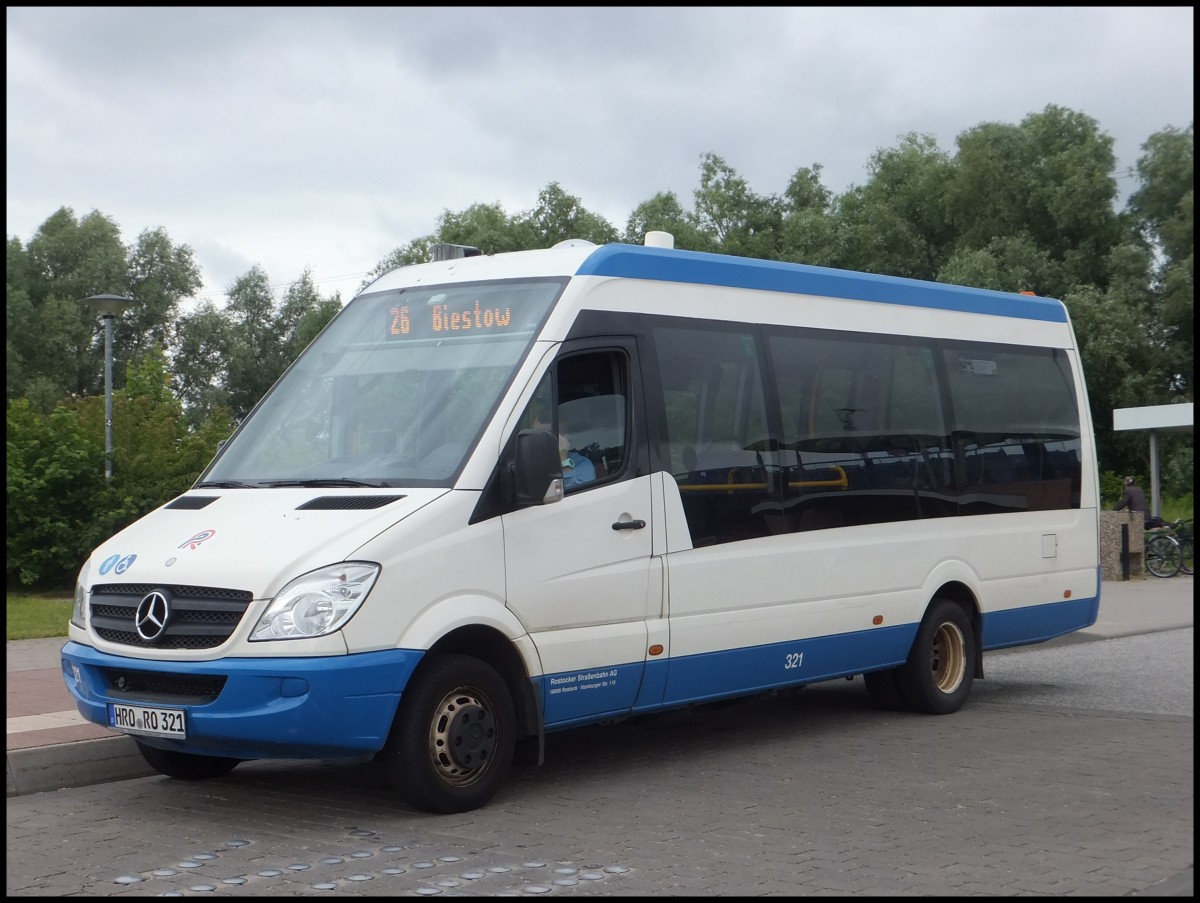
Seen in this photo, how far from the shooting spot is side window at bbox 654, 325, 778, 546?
8.66 m

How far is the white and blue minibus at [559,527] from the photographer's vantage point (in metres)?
6.92

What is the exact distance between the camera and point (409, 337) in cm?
840

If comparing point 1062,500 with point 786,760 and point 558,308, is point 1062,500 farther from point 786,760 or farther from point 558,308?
point 558,308

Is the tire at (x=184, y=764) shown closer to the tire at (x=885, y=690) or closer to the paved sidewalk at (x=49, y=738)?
the paved sidewalk at (x=49, y=738)

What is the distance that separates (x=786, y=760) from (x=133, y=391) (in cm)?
2484

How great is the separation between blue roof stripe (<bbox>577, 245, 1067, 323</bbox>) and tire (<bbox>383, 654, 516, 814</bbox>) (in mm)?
2398

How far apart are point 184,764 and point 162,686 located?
1255 millimetres

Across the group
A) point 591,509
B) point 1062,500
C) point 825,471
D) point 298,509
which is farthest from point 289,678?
point 1062,500

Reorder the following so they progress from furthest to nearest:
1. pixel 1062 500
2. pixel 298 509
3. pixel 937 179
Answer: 1. pixel 937 179
2. pixel 1062 500
3. pixel 298 509

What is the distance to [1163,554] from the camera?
1075 inches

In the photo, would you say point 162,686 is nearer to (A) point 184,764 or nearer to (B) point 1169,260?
(A) point 184,764

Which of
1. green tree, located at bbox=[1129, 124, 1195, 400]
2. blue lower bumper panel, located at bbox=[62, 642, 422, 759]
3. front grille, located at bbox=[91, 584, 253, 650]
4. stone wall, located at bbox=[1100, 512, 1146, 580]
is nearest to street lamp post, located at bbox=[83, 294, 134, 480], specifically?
front grille, located at bbox=[91, 584, 253, 650]

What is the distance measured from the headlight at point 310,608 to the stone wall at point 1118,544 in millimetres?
22263

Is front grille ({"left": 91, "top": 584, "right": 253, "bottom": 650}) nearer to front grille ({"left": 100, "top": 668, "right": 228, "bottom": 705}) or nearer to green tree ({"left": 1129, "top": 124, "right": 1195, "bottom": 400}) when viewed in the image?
front grille ({"left": 100, "top": 668, "right": 228, "bottom": 705})
